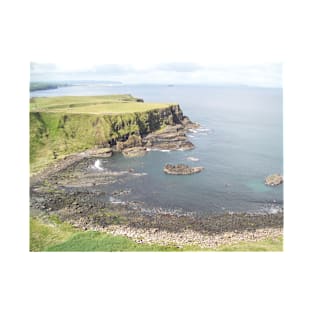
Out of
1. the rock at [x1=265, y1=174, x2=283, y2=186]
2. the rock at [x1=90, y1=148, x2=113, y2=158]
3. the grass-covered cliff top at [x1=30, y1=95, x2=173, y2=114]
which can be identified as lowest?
the rock at [x1=265, y1=174, x2=283, y2=186]

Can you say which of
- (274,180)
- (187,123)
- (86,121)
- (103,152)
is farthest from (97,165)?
(274,180)

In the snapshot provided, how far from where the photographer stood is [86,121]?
11109 mm

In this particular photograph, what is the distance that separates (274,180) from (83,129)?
5.13 meters

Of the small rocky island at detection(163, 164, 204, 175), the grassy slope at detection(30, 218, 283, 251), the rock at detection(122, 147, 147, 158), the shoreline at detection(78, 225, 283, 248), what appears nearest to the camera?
the grassy slope at detection(30, 218, 283, 251)

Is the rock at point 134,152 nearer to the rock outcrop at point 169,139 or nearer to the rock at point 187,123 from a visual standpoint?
the rock outcrop at point 169,139

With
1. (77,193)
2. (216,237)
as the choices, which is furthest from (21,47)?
(216,237)

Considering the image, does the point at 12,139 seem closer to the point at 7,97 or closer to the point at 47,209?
the point at 7,97

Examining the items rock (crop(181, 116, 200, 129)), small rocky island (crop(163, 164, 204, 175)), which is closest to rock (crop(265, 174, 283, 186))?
small rocky island (crop(163, 164, 204, 175))

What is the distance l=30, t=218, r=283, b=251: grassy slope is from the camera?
375 inches

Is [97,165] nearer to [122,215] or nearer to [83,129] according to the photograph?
[83,129]

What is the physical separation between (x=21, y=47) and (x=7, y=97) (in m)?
1.19

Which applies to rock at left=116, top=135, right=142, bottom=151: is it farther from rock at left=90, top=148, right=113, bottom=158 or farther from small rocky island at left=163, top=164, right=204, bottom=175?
small rocky island at left=163, top=164, right=204, bottom=175

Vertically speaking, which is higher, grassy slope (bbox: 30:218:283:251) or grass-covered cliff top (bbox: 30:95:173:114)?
grass-covered cliff top (bbox: 30:95:173:114)

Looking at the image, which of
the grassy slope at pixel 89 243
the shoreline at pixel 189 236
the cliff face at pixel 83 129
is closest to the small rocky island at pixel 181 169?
the cliff face at pixel 83 129
